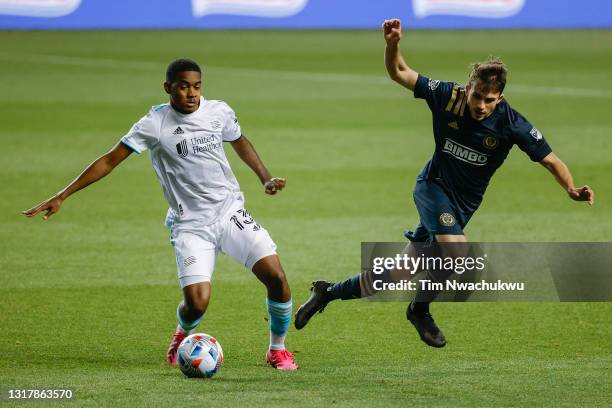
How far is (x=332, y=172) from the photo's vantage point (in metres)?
15.2

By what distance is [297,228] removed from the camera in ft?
40.6

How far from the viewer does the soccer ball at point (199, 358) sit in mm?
7203

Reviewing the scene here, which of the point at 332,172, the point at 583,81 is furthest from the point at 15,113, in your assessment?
the point at 583,81

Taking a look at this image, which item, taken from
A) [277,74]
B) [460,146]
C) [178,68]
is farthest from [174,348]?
[277,74]

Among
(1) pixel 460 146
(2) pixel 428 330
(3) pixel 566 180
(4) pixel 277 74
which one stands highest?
(1) pixel 460 146

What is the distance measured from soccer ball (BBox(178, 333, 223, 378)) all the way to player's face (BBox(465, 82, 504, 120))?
226 centimetres

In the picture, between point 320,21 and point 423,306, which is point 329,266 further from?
point 320,21

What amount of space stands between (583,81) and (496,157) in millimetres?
15450

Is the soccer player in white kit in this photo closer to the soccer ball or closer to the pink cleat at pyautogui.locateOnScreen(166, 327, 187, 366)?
the pink cleat at pyautogui.locateOnScreen(166, 327, 187, 366)

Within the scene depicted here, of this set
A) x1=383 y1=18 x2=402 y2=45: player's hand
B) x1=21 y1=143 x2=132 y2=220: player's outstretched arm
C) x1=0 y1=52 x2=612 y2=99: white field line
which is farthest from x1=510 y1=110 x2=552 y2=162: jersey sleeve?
x1=0 y1=52 x2=612 y2=99: white field line

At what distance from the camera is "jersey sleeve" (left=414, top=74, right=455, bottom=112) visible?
7.95m

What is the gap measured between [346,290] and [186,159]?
1.60 metres

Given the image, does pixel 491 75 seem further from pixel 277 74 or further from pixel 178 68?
pixel 277 74

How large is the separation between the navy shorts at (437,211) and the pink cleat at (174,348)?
1.79 m
